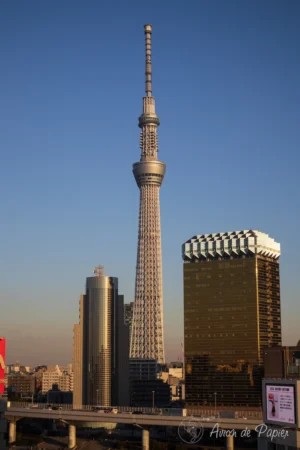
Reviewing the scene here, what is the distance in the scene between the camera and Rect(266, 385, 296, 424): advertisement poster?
9206 cm

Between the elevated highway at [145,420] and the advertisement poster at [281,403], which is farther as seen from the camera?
the elevated highway at [145,420]

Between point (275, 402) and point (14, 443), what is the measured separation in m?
119

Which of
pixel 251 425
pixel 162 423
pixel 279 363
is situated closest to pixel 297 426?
pixel 279 363

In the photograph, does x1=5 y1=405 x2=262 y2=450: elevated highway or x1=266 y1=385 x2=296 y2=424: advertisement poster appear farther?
x1=5 y1=405 x2=262 y2=450: elevated highway

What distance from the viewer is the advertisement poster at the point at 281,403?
92.1 meters

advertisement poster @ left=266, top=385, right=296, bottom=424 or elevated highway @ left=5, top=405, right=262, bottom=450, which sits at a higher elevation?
advertisement poster @ left=266, top=385, right=296, bottom=424

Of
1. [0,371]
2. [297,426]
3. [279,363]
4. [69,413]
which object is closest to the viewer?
[297,426]

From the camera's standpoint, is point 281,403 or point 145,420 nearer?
point 281,403

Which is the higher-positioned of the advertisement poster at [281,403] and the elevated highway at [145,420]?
the advertisement poster at [281,403]

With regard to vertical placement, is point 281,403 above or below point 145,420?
above

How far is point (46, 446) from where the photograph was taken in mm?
198250

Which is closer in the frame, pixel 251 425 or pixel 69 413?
pixel 251 425

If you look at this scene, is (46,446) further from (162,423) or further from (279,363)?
(279,363)

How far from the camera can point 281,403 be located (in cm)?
9419
